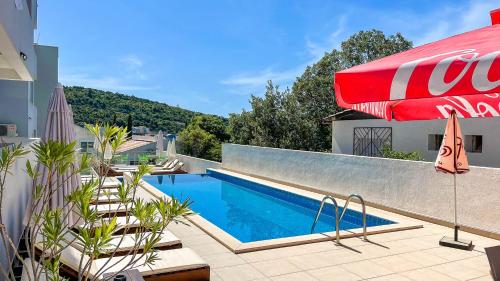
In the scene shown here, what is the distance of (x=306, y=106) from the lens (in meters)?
25.4

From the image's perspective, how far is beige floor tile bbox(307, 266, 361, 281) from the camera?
15.5 ft

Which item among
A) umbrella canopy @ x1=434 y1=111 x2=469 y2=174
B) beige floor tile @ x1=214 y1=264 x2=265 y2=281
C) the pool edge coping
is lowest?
beige floor tile @ x1=214 y1=264 x2=265 y2=281

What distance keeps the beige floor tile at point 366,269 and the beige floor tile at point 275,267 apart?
0.73m

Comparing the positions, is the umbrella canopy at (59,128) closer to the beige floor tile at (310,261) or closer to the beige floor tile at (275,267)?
the beige floor tile at (275,267)

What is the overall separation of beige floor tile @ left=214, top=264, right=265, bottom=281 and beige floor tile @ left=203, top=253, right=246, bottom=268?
135 millimetres

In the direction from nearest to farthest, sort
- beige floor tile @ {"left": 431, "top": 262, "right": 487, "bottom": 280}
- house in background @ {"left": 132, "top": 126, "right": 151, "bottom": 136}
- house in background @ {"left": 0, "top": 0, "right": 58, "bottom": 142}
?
beige floor tile @ {"left": 431, "top": 262, "right": 487, "bottom": 280}, house in background @ {"left": 0, "top": 0, "right": 58, "bottom": 142}, house in background @ {"left": 132, "top": 126, "right": 151, "bottom": 136}

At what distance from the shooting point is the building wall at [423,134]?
11.4 m

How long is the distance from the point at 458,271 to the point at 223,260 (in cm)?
317

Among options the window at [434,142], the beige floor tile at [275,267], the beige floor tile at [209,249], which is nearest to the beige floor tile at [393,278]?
the beige floor tile at [275,267]

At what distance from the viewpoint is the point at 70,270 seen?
3.89 m

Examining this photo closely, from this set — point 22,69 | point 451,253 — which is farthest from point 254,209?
point 22,69

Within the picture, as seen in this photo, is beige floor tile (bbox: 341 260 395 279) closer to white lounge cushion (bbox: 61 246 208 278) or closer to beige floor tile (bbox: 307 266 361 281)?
beige floor tile (bbox: 307 266 361 281)

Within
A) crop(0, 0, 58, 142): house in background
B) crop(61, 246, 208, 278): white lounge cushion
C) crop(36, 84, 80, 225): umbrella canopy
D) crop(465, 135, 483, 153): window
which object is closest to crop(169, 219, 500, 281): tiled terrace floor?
crop(61, 246, 208, 278): white lounge cushion

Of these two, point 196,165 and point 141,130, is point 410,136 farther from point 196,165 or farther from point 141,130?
point 141,130
